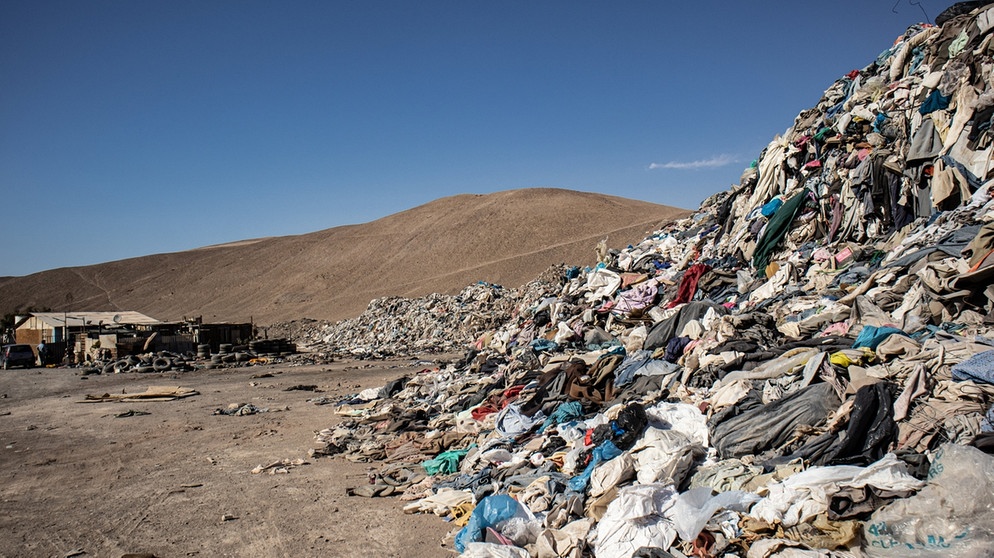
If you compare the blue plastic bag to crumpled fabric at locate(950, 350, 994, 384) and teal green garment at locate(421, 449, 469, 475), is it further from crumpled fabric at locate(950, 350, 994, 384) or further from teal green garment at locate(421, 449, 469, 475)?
crumpled fabric at locate(950, 350, 994, 384)

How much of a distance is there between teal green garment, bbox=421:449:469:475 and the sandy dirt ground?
0.73 metres

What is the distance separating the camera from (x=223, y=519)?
650 centimetres

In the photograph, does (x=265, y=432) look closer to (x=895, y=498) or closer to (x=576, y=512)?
(x=576, y=512)

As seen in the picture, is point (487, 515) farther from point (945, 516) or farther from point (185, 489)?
point (185, 489)

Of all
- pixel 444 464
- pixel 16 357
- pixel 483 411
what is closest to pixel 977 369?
pixel 444 464

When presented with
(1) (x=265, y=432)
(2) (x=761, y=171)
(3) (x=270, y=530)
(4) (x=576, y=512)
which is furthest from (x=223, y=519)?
(2) (x=761, y=171)

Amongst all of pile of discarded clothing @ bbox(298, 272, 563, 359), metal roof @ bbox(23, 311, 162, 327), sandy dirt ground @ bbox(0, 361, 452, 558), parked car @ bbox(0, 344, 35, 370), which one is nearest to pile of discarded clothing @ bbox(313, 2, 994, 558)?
sandy dirt ground @ bbox(0, 361, 452, 558)

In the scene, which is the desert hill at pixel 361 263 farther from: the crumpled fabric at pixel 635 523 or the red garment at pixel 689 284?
the crumpled fabric at pixel 635 523

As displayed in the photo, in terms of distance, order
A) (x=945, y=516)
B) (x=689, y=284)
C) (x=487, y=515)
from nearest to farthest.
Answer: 1. (x=945, y=516)
2. (x=487, y=515)
3. (x=689, y=284)

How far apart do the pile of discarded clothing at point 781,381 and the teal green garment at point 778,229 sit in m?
0.04

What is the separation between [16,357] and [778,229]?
28.7 m

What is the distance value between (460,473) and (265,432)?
5.24 meters

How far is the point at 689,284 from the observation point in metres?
10.5

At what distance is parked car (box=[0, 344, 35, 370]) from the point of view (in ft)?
83.9
